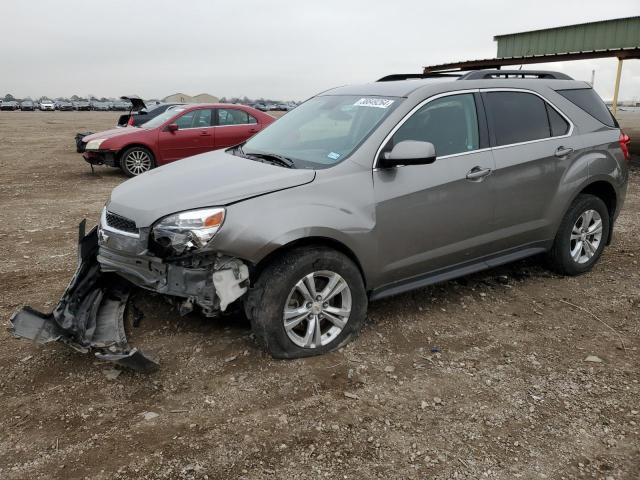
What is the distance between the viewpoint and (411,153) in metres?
3.51

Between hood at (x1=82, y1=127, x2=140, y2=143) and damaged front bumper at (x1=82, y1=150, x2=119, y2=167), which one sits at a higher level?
hood at (x1=82, y1=127, x2=140, y2=143)

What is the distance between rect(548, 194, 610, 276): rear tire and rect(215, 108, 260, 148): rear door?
7.87 meters

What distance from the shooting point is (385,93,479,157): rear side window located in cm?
385

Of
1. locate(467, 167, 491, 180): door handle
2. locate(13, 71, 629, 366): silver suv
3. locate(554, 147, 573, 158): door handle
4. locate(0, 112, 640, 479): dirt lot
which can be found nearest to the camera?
locate(0, 112, 640, 479): dirt lot

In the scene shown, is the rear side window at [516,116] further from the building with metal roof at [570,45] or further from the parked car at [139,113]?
the building with metal roof at [570,45]

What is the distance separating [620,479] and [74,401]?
9.63 ft

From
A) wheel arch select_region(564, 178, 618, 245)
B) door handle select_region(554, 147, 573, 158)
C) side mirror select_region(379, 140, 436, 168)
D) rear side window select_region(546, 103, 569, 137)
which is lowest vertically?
wheel arch select_region(564, 178, 618, 245)

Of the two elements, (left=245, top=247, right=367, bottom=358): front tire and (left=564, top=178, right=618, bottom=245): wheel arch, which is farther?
(left=564, top=178, right=618, bottom=245): wheel arch

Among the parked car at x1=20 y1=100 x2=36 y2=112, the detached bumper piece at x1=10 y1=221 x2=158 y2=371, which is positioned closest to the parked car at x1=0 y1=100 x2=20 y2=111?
the parked car at x1=20 y1=100 x2=36 y2=112

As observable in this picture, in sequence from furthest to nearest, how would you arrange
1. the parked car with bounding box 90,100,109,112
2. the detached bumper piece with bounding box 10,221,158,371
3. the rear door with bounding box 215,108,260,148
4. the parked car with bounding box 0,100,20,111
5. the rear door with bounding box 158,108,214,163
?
1. the parked car with bounding box 90,100,109,112
2. the parked car with bounding box 0,100,20,111
3. the rear door with bounding box 215,108,260,148
4. the rear door with bounding box 158,108,214,163
5. the detached bumper piece with bounding box 10,221,158,371

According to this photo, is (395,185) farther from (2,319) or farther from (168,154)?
(168,154)

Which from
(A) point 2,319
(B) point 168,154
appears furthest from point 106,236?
(B) point 168,154

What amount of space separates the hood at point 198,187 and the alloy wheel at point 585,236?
2.87 metres

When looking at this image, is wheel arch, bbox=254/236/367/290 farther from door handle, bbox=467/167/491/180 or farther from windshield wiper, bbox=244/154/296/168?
door handle, bbox=467/167/491/180
